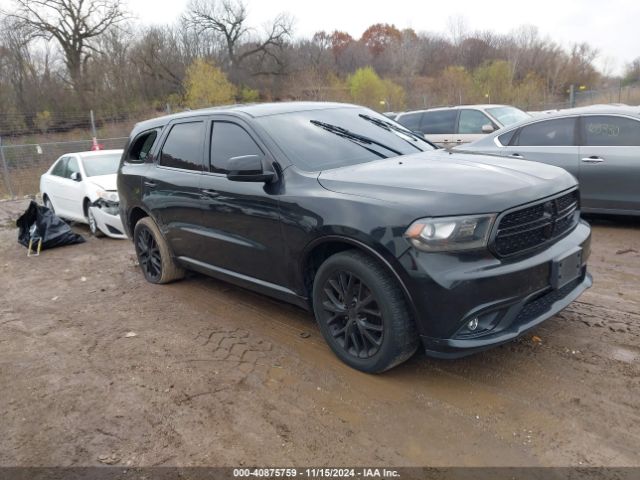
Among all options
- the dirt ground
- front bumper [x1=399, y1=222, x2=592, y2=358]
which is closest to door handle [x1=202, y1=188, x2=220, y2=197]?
the dirt ground

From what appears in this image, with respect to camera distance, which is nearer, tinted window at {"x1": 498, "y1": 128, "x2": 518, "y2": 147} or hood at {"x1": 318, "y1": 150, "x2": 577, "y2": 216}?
hood at {"x1": 318, "y1": 150, "x2": 577, "y2": 216}

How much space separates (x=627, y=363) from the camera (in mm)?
3338

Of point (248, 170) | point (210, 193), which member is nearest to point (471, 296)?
point (248, 170)

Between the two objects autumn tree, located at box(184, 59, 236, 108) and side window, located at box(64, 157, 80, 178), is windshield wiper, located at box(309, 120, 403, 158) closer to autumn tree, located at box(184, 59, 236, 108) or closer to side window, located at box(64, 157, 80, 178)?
side window, located at box(64, 157, 80, 178)

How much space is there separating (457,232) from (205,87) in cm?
4247

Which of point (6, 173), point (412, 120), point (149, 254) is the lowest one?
point (149, 254)

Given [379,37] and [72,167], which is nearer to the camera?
Result: [72,167]

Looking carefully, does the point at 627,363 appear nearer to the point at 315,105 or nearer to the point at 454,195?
the point at 454,195

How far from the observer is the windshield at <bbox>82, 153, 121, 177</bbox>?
9.23m

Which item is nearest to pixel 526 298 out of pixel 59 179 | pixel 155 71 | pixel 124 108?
pixel 59 179

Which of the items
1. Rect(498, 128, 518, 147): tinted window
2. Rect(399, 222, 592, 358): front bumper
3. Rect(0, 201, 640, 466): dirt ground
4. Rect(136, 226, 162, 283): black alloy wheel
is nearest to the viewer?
Rect(0, 201, 640, 466): dirt ground

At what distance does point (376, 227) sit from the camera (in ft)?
10.1

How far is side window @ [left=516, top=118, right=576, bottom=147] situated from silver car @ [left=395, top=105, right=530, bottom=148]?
11.3 ft

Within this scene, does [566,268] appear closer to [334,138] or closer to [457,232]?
[457,232]
